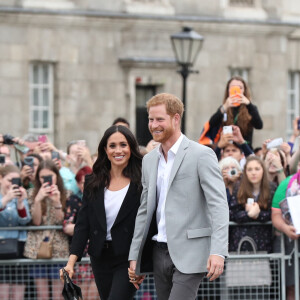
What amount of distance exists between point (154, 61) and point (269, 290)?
1569 cm

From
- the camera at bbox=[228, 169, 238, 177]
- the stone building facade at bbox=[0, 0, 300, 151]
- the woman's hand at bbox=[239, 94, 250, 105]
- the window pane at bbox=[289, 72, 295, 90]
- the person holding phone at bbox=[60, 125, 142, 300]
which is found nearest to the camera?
the person holding phone at bbox=[60, 125, 142, 300]

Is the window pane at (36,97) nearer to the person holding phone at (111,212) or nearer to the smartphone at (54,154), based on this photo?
the smartphone at (54,154)

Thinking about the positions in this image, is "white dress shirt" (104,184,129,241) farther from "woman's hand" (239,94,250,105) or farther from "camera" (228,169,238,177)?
"woman's hand" (239,94,250,105)

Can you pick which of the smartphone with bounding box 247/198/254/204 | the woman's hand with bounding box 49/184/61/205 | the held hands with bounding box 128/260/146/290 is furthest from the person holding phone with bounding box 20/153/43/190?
the held hands with bounding box 128/260/146/290

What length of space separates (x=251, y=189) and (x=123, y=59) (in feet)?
49.0

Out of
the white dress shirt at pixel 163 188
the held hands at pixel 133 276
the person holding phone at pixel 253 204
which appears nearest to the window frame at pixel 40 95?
the person holding phone at pixel 253 204

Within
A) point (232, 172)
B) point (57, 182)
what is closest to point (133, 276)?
point (57, 182)

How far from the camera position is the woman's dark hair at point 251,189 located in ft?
35.6

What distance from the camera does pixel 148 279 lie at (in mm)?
10797

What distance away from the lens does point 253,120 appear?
1183cm

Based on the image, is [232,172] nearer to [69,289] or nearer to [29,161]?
[29,161]

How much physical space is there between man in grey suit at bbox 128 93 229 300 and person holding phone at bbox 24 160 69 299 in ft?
8.19

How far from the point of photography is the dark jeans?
338 inches

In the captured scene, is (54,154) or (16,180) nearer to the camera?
(16,180)
